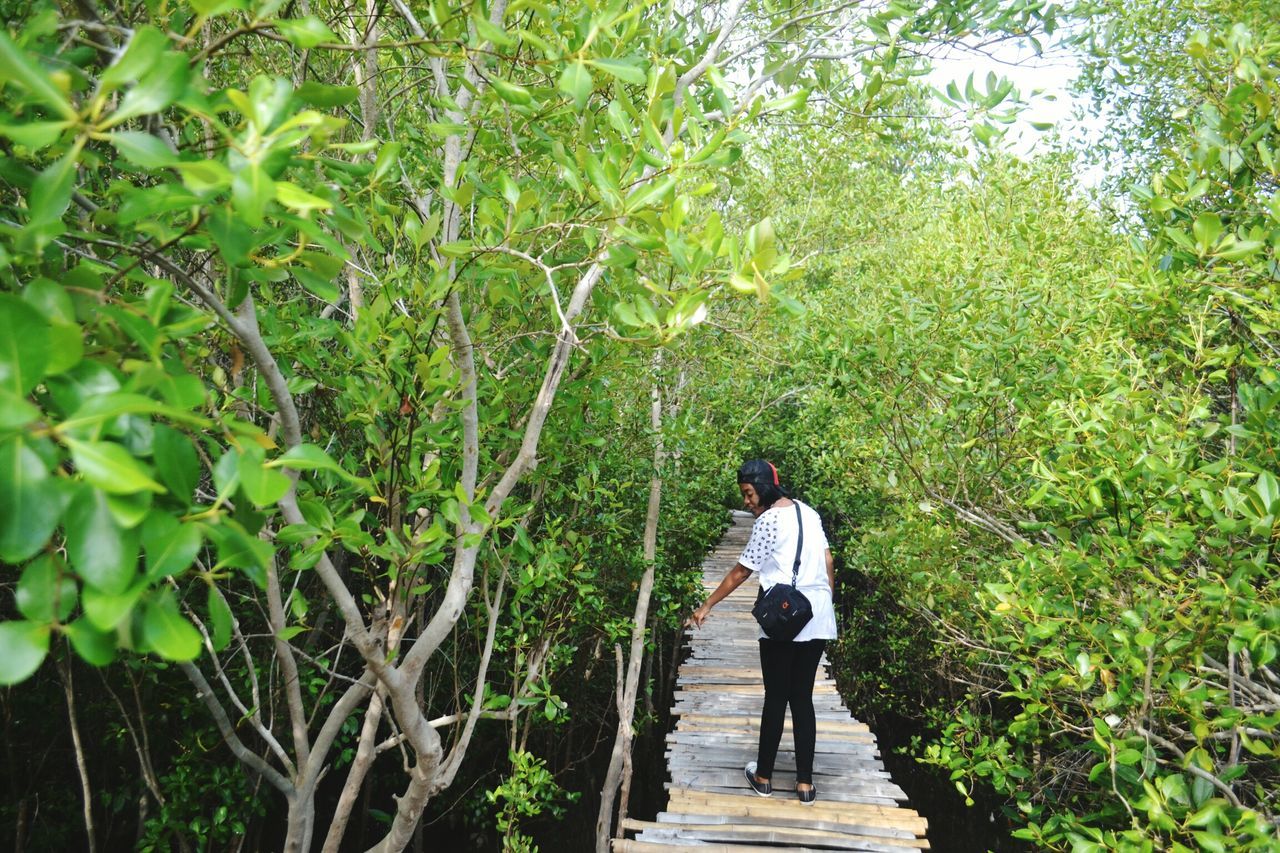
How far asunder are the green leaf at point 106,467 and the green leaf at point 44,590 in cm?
18

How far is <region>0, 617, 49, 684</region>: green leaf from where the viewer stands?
2.43 ft

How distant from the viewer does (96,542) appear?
0.75m

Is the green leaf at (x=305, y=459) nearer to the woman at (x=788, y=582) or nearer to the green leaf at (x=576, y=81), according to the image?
the green leaf at (x=576, y=81)

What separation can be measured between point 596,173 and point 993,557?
4.13 metres

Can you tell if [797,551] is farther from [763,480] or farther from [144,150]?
[144,150]

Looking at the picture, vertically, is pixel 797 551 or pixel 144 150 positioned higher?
pixel 144 150

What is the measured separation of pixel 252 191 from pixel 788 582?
3.00 meters

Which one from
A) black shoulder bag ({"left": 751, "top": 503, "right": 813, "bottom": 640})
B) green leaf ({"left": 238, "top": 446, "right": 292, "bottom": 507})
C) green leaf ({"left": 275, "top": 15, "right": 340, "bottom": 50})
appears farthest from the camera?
black shoulder bag ({"left": 751, "top": 503, "right": 813, "bottom": 640})

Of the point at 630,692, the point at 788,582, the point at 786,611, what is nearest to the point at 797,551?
the point at 788,582

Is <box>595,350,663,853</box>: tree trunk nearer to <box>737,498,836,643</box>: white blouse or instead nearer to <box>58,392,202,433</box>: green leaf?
<box>737,498,836,643</box>: white blouse

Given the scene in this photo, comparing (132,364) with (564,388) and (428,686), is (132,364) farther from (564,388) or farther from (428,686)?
(428,686)

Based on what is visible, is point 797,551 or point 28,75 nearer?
point 28,75

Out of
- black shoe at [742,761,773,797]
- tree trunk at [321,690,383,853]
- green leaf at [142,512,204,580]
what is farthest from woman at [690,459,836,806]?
green leaf at [142,512,204,580]

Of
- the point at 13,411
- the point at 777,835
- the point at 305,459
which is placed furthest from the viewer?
the point at 777,835
